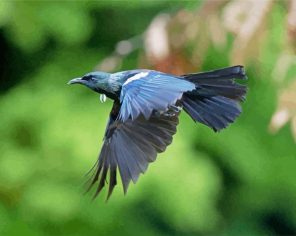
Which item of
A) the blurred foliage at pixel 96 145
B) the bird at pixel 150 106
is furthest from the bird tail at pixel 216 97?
the blurred foliage at pixel 96 145

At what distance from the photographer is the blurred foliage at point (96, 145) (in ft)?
11.0

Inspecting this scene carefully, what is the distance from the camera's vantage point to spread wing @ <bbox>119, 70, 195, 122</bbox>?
93 cm

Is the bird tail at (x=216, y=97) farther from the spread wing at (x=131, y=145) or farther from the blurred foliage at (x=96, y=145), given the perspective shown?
the blurred foliage at (x=96, y=145)

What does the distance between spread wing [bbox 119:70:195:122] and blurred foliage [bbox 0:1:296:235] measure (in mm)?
2062

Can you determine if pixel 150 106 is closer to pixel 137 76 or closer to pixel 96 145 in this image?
pixel 137 76

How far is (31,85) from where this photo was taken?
3.62 meters

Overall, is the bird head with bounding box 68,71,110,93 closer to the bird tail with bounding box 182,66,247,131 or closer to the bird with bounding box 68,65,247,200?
the bird with bounding box 68,65,247,200

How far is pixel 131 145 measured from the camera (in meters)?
1.24

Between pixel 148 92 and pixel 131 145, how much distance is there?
0.25m

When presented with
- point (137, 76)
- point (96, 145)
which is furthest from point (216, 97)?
point (96, 145)

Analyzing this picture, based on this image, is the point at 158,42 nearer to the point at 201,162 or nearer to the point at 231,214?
the point at 201,162

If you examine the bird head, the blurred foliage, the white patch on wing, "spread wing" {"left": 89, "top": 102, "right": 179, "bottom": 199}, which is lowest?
"spread wing" {"left": 89, "top": 102, "right": 179, "bottom": 199}

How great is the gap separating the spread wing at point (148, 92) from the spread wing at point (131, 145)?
2.9 inches

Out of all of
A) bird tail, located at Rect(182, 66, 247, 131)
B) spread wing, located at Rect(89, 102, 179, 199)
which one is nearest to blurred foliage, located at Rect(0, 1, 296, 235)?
spread wing, located at Rect(89, 102, 179, 199)
